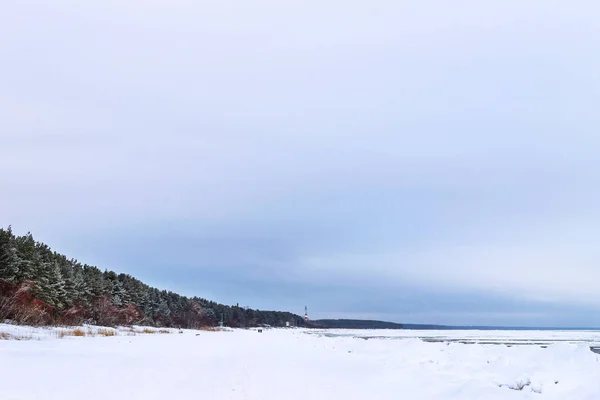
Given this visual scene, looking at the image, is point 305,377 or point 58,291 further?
point 58,291

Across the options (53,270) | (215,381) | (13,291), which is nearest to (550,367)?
(215,381)

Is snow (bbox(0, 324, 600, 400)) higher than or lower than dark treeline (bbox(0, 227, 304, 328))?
lower

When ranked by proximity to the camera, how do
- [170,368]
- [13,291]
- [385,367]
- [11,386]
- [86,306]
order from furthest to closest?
[86,306] → [13,291] → [385,367] → [170,368] → [11,386]

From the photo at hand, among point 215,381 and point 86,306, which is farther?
point 86,306

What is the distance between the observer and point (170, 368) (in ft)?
59.0

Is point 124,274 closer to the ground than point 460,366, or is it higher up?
higher up

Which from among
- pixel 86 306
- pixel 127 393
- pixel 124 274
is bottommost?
pixel 127 393

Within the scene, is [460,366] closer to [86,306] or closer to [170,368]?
[170,368]

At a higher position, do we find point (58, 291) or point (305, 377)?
point (58, 291)

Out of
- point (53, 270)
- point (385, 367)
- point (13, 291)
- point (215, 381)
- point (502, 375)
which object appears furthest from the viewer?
point (53, 270)

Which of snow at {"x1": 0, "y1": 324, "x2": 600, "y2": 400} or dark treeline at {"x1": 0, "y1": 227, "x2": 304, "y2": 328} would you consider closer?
snow at {"x1": 0, "y1": 324, "x2": 600, "y2": 400}

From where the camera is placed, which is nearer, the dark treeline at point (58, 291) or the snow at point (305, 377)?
the snow at point (305, 377)

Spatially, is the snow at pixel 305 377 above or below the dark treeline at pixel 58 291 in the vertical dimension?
below

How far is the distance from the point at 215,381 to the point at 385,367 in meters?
7.38
